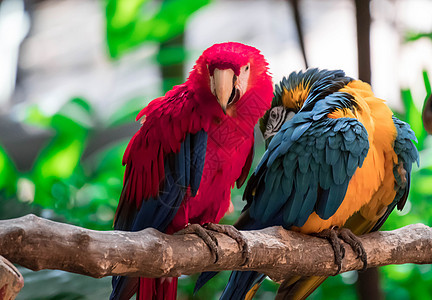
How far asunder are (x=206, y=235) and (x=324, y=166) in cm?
29

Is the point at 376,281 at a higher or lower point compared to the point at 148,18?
lower

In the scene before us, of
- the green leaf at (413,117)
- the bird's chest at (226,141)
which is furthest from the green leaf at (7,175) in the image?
the green leaf at (413,117)

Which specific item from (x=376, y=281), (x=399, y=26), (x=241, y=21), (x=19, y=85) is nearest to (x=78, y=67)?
(x=19, y=85)

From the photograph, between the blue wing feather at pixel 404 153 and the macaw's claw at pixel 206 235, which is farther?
the blue wing feather at pixel 404 153

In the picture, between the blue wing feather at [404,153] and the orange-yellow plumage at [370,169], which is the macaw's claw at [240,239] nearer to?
the orange-yellow plumage at [370,169]

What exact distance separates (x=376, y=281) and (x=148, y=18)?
1.25 m

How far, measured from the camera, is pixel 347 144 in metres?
0.93

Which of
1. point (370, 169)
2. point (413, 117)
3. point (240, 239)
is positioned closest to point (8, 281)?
point (240, 239)

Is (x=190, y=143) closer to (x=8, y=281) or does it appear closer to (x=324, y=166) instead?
(x=324, y=166)

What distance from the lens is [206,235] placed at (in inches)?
32.1

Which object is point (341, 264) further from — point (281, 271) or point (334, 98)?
point (334, 98)

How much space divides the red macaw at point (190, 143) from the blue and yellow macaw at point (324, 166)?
0.39 feet

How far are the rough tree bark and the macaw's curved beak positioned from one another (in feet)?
1.30

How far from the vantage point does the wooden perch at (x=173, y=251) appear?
623 mm
